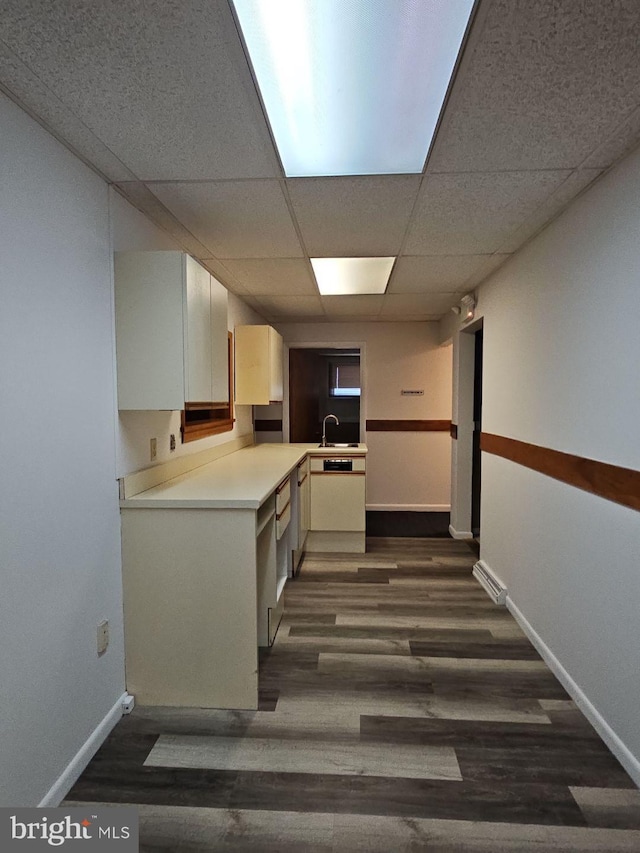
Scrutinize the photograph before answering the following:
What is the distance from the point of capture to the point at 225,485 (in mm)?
2438

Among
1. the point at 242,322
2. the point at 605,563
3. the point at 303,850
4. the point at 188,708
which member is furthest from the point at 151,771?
the point at 242,322

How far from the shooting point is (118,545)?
6.82ft

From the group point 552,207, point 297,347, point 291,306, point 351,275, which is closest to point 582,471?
point 552,207

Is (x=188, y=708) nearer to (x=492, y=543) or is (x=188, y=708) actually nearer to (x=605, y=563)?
(x=605, y=563)

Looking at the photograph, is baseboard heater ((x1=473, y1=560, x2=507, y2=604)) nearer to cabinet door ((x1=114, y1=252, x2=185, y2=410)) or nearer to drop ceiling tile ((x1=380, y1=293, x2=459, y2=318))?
drop ceiling tile ((x1=380, y1=293, x2=459, y2=318))

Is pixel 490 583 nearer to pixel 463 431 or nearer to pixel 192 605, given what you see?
pixel 463 431

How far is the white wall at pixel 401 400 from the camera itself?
555cm

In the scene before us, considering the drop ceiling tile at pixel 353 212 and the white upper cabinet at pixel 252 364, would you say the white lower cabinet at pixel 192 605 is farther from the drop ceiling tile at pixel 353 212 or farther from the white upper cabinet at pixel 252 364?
the white upper cabinet at pixel 252 364

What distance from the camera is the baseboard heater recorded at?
314cm

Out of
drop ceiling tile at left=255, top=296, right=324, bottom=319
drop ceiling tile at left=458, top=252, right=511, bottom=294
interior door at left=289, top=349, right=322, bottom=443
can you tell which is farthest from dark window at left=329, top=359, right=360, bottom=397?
drop ceiling tile at left=458, top=252, right=511, bottom=294

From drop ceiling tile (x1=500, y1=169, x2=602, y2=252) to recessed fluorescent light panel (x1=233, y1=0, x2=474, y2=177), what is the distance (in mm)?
675

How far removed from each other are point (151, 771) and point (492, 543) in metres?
2.57

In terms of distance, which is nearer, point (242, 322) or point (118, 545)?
point (118, 545)

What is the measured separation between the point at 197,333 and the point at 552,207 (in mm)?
1805
